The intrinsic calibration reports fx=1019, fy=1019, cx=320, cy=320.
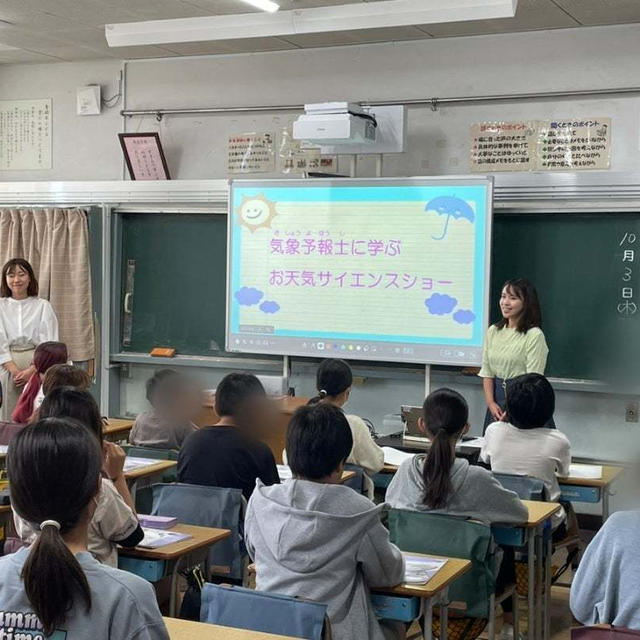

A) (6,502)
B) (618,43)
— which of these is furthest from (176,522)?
Result: (618,43)

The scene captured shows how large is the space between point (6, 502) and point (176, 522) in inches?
25.9

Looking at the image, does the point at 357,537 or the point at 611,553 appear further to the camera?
the point at 357,537

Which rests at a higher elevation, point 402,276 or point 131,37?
point 131,37

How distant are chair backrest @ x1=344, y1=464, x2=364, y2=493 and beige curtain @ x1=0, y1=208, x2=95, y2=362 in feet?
10.7

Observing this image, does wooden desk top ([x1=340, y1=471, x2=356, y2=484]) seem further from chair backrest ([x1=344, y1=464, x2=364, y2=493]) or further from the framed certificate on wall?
the framed certificate on wall

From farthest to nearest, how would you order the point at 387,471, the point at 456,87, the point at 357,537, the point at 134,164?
1. the point at 134,164
2. the point at 456,87
3. the point at 387,471
4. the point at 357,537

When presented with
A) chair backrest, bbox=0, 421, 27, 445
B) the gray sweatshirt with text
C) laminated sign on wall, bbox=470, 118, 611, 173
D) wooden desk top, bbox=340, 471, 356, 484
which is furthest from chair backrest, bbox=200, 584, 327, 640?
laminated sign on wall, bbox=470, 118, 611, 173

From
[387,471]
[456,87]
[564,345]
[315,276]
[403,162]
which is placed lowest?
[387,471]

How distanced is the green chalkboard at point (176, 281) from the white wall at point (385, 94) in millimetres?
302

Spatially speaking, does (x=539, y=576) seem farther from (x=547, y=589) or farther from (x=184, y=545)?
(x=184, y=545)

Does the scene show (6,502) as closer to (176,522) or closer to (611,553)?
(176,522)

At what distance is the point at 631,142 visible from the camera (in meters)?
5.86

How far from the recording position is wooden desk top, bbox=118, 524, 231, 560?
301 centimetres

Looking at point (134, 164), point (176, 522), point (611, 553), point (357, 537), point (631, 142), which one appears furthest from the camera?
point (134, 164)
